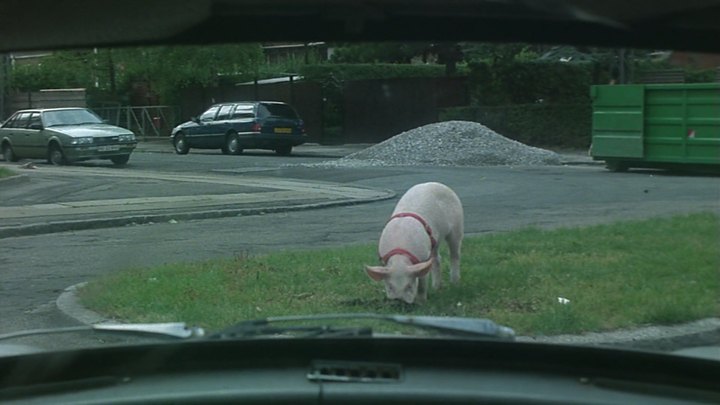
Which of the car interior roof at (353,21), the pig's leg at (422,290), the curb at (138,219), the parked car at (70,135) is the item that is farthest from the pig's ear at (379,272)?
the parked car at (70,135)

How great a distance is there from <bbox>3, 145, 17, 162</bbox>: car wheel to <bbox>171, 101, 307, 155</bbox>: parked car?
159 inches

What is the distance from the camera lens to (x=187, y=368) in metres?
2.70

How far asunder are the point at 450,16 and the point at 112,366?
4.01 ft

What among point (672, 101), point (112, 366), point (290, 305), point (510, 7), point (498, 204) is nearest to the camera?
point (510, 7)

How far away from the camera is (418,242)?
8.85 meters

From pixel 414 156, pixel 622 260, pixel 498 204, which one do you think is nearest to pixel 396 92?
pixel 414 156

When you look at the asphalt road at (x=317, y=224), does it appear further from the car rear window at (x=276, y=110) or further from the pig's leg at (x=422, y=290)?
the car rear window at (x=276, y=110)

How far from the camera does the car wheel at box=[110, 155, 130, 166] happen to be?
2683cm

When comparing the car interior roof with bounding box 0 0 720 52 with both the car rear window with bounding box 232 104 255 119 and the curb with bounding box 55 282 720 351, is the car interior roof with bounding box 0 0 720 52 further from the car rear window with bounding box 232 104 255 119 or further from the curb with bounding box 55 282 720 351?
the car rear window with bounding box 232 104 255 119

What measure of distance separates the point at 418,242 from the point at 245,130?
2001 cm

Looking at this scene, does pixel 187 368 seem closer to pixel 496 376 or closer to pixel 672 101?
pixel 496 376

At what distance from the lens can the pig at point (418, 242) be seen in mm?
8500

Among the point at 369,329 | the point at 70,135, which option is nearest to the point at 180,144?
the point at 70,135

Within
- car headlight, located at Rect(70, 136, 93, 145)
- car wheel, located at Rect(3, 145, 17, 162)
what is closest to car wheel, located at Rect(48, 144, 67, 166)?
car headlight, located at Rect(70, 136, 93, 145)
